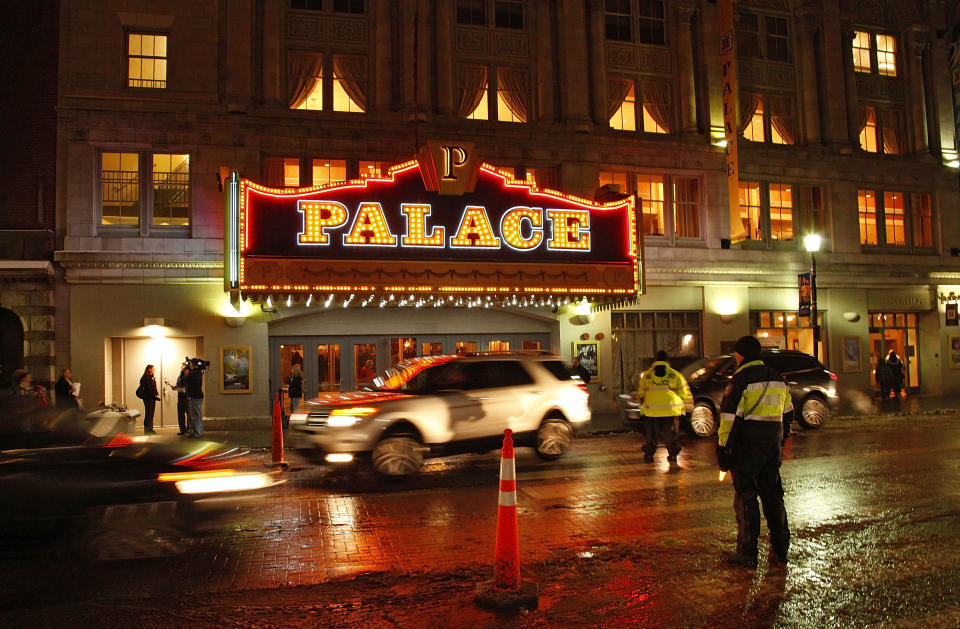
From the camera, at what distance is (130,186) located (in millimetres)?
18531

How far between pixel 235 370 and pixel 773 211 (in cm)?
1824

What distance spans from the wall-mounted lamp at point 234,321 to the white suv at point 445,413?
7.90 m

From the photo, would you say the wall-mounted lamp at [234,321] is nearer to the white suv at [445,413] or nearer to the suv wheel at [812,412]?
the white suv at [445,413]

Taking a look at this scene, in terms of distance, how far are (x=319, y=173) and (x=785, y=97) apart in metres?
16.6

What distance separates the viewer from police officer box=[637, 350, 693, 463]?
11.2 meters

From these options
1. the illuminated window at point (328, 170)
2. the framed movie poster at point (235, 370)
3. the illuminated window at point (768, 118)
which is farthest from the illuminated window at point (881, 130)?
the framed movie poster at point (235, 370)

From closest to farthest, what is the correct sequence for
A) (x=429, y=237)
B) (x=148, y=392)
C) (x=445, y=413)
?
(x=445, y=413) < (x=148, y=392) < (x=429, y=237)

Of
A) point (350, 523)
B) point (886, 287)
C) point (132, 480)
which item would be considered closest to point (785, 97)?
point (886, 287)

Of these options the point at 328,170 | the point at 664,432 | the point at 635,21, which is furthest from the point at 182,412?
the point at 635,21

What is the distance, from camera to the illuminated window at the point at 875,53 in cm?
2533

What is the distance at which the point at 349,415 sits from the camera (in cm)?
1022

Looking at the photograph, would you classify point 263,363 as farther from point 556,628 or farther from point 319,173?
point 556,628

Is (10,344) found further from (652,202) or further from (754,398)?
(652,202)

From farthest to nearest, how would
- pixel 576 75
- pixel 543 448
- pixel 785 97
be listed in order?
pixel 785 97 < pixel 576 75 < pixel 543 448
